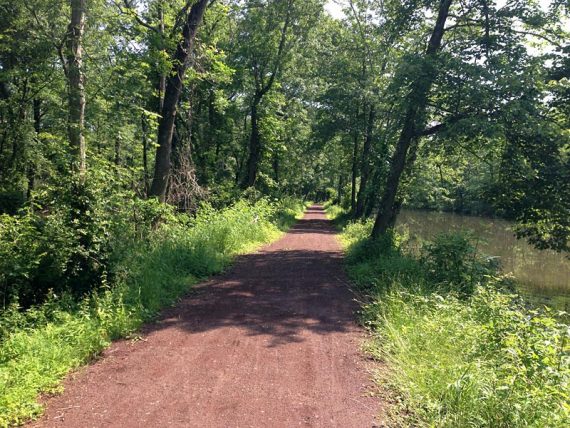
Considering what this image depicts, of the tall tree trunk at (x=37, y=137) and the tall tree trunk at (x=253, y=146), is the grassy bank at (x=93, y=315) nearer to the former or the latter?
the tall tree trunk at (x=37, y=137)

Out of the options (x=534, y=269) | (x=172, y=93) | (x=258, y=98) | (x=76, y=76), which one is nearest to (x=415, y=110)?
(x=172, y=93)

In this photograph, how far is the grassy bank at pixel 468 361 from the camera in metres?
3.27

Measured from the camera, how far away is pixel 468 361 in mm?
4328

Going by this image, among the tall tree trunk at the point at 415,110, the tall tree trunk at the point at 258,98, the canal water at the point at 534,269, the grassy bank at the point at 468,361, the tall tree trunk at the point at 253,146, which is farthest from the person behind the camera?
the tall tree trunk at the point at 253,146

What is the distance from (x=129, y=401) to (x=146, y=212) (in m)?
6.60

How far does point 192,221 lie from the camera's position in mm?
12141

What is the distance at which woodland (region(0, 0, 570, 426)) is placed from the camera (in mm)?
5488

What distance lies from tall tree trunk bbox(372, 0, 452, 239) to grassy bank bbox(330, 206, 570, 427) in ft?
19.4

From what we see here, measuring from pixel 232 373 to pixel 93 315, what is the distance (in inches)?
96.7

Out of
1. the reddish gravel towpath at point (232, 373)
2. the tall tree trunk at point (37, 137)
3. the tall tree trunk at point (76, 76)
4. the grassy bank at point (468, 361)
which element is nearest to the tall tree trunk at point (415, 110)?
the grassy bank at point (468, 361)

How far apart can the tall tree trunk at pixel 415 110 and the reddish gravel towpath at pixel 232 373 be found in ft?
20.7

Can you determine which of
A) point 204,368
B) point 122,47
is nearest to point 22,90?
point 122,47

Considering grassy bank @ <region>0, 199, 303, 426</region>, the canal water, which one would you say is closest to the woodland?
grassy bank @ <region>0, 199, 303, 426</region>

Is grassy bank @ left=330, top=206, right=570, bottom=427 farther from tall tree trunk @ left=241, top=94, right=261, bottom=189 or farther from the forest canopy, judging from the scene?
tall tree trunk @ left=241, top=94, right=261, bottom=189
